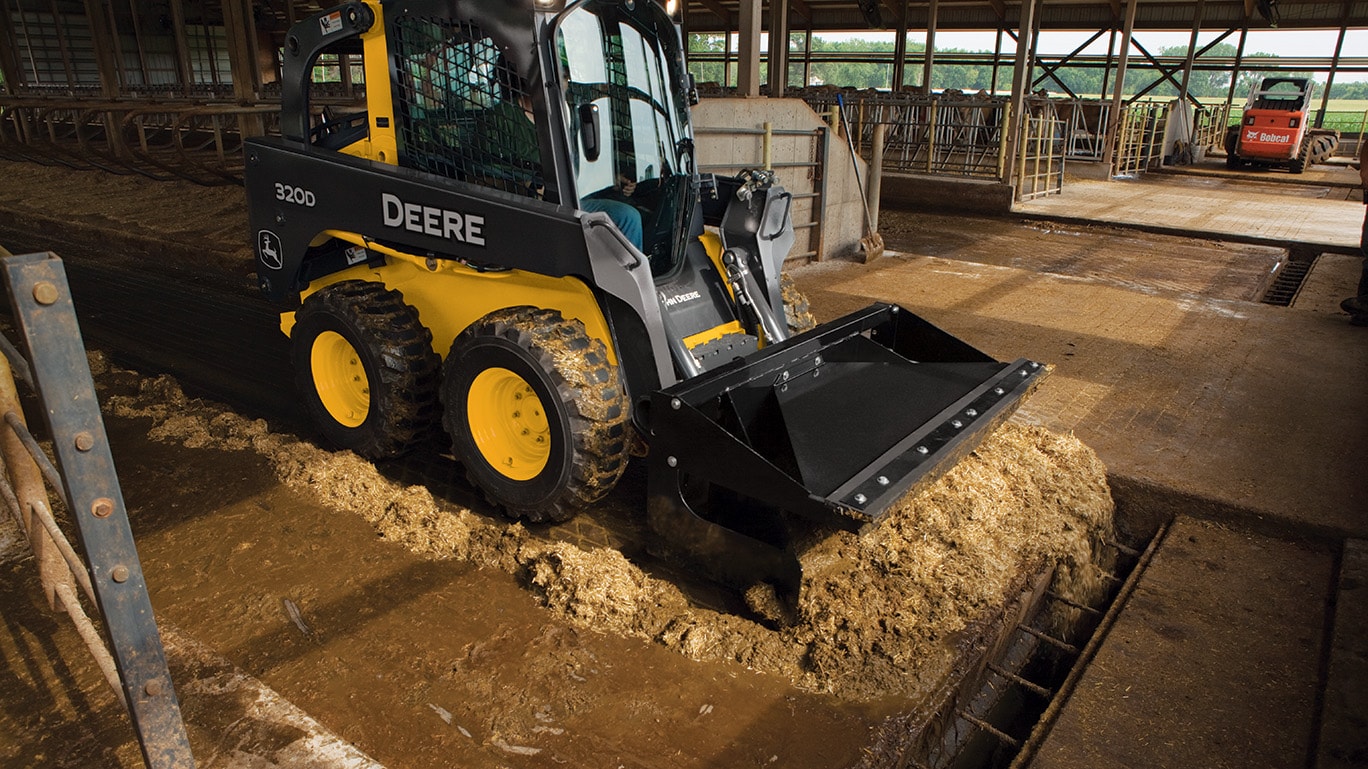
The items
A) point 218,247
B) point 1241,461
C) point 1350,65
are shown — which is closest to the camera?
point 1241,461

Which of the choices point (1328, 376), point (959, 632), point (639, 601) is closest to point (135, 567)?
point (639, 601)

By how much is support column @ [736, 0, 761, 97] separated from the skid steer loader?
4264 mm

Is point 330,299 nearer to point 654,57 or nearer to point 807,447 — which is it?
point 654,57

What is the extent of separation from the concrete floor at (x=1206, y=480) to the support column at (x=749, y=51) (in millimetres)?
1900

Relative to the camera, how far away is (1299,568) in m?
3.66

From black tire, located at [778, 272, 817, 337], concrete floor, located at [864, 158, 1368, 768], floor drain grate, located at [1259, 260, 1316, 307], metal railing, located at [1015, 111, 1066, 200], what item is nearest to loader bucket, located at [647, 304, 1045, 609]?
black tire, located at [778, 272, 817, 337]

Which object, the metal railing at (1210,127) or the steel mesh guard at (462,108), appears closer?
the steel mesh guard at (462,108)

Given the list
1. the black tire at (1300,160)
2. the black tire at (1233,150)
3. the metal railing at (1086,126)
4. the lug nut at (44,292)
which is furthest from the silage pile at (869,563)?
the black tire at (1300,160)

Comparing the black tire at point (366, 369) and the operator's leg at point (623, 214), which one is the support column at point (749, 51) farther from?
the black tire at point (366, 369)

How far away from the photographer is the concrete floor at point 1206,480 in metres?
2.79

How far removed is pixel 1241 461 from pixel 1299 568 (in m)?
0.83

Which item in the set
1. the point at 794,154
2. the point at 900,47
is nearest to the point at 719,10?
the point at 900,47

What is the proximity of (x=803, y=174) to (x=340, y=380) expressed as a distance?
5876 millimetres

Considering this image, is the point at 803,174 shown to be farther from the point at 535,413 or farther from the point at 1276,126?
the point at 1276,126
